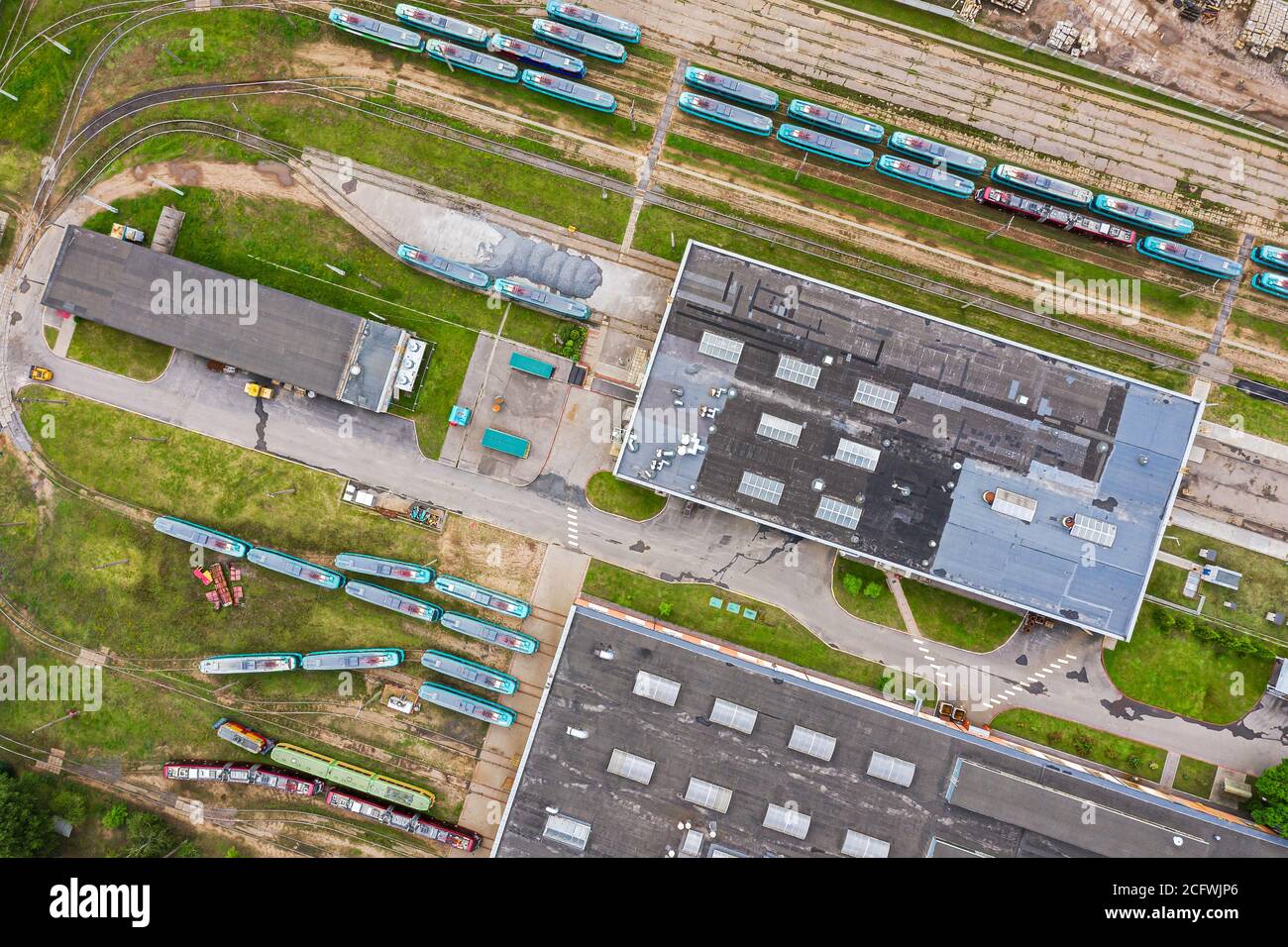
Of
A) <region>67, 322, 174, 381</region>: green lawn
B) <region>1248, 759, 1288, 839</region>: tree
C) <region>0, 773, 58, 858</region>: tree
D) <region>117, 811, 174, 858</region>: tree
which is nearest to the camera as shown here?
<region>1248, 759, 1288, 839</region>: tree

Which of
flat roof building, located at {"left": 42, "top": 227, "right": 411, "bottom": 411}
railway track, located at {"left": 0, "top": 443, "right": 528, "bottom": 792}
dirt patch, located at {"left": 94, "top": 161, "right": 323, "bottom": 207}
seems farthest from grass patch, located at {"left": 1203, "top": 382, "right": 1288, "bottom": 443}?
dirt patch, located at {"left": 94, "top": 161, "right": 323, "bottom": 207}

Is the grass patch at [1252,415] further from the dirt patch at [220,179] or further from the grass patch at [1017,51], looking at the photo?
the dirt patch at [220,179]

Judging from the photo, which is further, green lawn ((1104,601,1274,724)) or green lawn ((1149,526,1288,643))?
green lawn ((1149,526,1288,643))

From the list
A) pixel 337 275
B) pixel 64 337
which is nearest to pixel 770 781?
pixel 337 275

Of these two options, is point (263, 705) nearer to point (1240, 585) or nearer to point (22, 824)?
point (22, 824)

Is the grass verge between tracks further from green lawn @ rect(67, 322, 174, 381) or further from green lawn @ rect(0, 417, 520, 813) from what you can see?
green lawn @ rect(67, 322, 174, 381)

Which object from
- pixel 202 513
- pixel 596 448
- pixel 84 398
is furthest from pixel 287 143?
pixel 596 448

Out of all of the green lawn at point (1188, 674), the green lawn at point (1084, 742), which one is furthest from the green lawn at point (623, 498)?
the green lawn at point (1188, 674)
